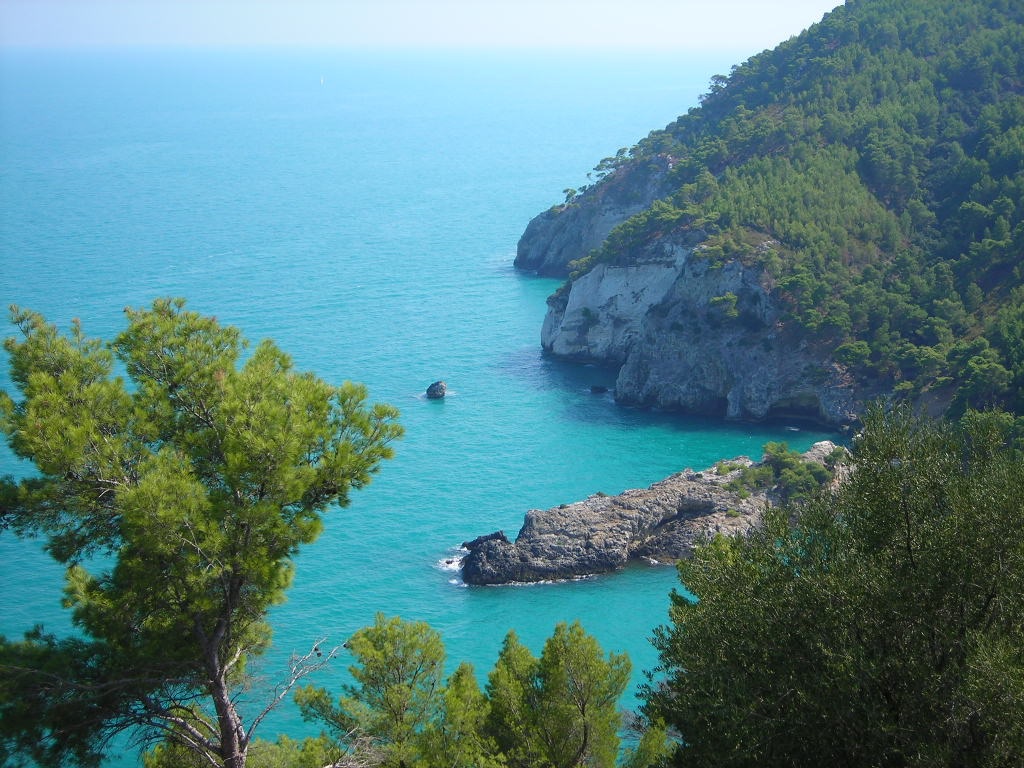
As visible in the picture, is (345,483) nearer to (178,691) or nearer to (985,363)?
(178,691)

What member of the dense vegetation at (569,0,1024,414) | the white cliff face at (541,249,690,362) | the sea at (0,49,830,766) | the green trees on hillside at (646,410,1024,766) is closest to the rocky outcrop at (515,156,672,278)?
the dense vegetation at (569,0,1024,414)

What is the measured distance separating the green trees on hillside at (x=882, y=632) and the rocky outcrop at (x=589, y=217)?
69240 millimetres

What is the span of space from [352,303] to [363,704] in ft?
228

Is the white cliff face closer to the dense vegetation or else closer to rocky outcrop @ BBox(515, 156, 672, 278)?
the dense vegetation

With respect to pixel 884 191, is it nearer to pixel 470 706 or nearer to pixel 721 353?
pixel 721 353

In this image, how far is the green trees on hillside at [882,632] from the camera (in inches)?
540

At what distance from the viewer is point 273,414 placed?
594 inches

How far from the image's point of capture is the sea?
43250 mm

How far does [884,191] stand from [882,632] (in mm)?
61339

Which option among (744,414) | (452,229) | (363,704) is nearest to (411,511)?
(744,414)

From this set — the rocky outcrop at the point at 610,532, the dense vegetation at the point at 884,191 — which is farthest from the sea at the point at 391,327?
the dense vegetation at the point at 884,191

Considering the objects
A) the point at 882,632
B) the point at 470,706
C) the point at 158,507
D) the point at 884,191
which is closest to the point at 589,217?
the point at 884,191

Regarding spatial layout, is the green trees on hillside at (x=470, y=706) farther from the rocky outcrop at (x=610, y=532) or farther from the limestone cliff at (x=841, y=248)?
the limestone cliff at (x=841, y=248)

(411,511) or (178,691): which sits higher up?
(178,691)
